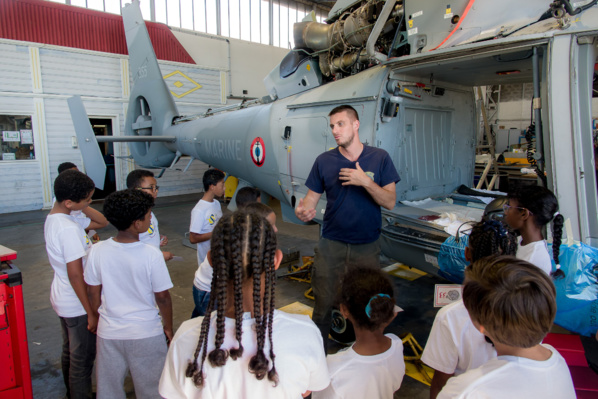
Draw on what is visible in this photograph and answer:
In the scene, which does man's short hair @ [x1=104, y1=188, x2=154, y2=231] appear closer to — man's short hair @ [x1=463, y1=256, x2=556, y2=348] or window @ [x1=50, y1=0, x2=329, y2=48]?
man's short hair @ [x1=463, y1=256, x2=556, y2=348]

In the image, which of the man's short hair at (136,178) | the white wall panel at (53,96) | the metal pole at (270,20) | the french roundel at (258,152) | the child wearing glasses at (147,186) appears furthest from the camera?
the metal pole at (270,20)

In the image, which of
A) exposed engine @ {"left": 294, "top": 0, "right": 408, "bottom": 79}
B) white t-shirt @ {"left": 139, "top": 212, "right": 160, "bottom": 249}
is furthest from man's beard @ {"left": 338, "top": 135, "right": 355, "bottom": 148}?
white t-shirt @ {"left": 139, "top": 212, "right": 160, "bottom": 249}

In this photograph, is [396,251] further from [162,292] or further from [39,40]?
[39,40]

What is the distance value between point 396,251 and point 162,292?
7.57 feet

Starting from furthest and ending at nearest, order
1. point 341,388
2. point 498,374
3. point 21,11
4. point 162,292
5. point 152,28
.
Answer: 1. point 152,28
2. point 21,11
3. point 162,292
4. point 341,388
5. point 498,374

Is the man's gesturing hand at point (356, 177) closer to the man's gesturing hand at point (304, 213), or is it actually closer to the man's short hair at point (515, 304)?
the man's gesturing hand at point (304, 213)

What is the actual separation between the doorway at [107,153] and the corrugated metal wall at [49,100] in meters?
0.45

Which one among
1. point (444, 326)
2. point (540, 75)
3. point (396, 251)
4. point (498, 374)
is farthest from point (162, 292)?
point (540, 75)

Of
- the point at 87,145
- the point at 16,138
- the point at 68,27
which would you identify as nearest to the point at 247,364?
the point at 87,145

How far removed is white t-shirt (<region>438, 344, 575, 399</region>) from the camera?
3.46ft

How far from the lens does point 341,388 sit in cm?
145

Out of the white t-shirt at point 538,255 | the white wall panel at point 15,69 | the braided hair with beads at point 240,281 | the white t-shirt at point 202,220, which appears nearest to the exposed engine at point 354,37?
the white t-shirt at point 202,220

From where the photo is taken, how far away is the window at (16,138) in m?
10.2

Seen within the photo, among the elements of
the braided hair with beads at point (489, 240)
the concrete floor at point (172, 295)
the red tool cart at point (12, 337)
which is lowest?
the concrete floor at point (172, 295)
